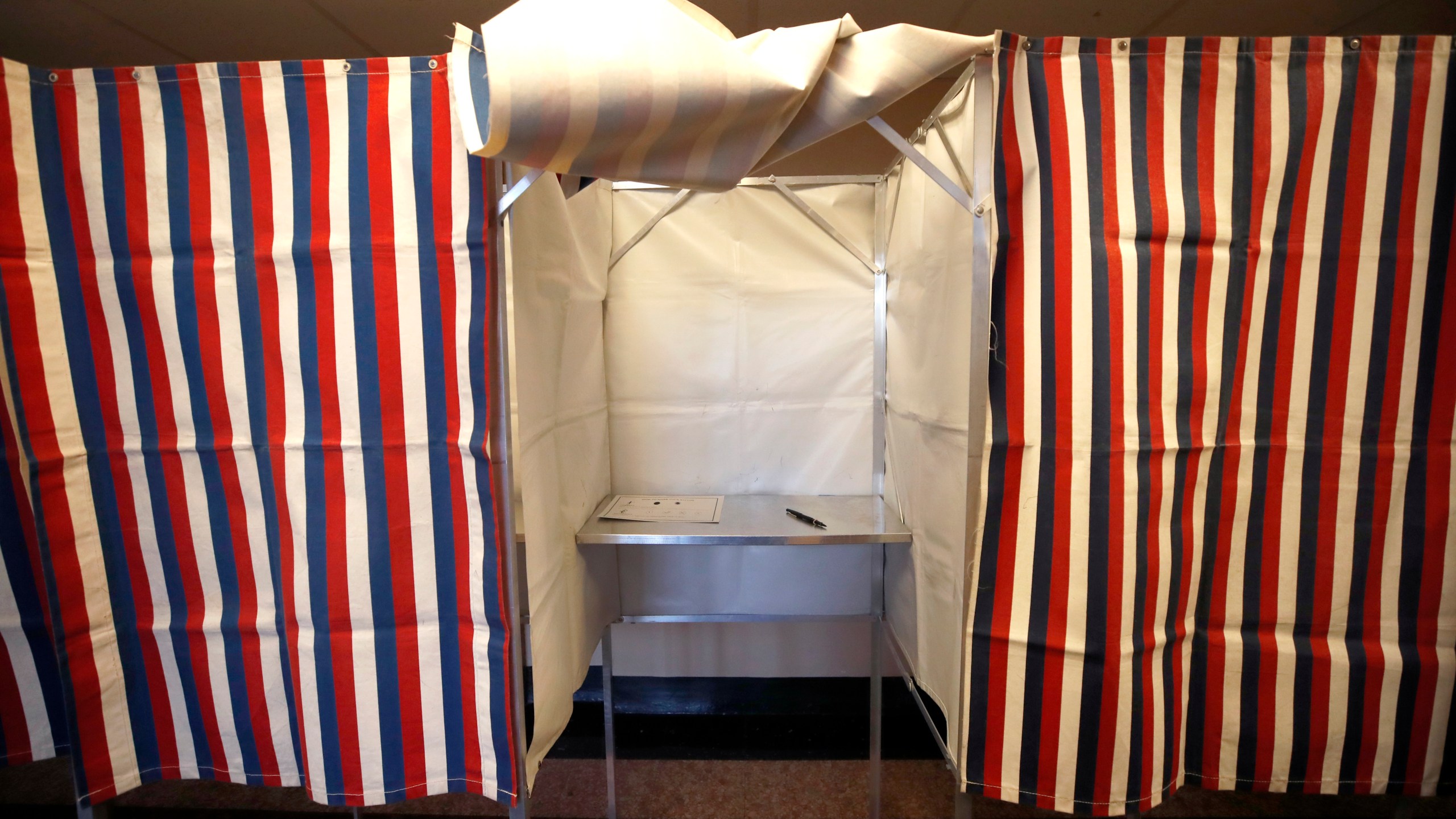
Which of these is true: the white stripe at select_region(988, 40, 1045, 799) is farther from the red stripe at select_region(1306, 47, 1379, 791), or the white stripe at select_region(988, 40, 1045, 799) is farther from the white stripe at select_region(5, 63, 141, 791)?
the white stripe at select_region(5, 63, 141, 791)

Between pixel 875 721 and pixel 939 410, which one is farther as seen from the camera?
pixel 875 721

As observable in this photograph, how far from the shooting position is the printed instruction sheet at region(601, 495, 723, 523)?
1.49 m

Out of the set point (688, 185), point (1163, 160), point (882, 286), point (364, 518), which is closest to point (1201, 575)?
point (1163, 160)

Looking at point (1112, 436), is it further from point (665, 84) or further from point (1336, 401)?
point (665, 84)

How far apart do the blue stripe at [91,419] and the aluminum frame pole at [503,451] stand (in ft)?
2.36

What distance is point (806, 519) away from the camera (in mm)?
1497

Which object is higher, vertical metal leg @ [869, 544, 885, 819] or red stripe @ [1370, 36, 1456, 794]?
red stripe @ [1370, 36, 1456, 794]

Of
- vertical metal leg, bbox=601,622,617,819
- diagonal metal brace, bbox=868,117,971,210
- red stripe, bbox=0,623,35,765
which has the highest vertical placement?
diagonal metal brace, bbox=868,117,971,210

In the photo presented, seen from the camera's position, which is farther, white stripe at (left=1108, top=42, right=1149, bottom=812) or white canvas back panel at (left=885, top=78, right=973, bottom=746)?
white canvas back panel at (left=885, top=78, right=973, bottom=746)

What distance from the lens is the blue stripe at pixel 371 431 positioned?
0.95 m

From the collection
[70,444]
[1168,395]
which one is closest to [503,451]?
[70,444]

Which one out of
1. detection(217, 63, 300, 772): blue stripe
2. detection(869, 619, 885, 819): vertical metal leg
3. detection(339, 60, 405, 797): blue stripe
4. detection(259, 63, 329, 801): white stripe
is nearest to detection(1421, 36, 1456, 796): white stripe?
detection(869, 619, 885, 819): vertical metal leg

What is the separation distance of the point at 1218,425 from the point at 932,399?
1.55 ft

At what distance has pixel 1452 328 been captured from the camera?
0.95 meters
